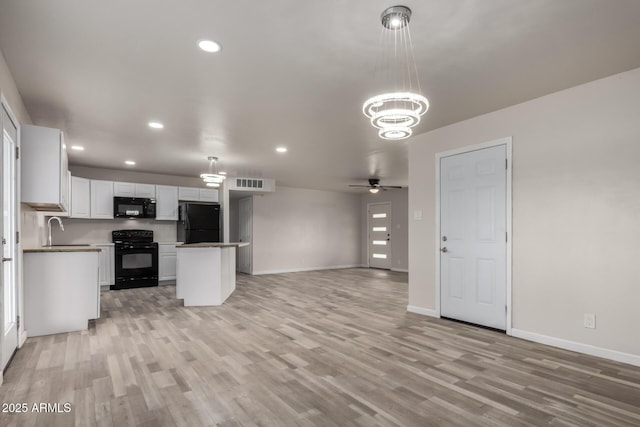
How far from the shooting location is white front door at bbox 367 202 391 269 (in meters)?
10.7

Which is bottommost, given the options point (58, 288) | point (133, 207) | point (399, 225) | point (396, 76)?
point (58, 288)

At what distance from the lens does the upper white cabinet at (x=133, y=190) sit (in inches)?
283

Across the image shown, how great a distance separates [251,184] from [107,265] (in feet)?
11.4

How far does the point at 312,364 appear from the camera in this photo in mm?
2986

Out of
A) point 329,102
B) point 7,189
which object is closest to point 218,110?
point 329,102

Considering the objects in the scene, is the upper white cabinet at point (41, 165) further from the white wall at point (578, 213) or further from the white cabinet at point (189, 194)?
the white wall at point (578, 213)

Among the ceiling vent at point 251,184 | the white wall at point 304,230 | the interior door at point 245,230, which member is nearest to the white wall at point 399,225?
the white wall at point 304,230

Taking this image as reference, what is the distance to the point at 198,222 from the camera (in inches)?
306

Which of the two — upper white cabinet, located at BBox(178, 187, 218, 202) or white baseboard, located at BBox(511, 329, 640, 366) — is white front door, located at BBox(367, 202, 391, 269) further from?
white baseboard, located at BBox(511, 329, 640, 366)

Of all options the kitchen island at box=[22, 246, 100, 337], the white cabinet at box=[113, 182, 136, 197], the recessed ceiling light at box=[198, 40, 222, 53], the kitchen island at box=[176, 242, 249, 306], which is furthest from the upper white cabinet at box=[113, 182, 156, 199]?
the recessed ceiling light at box=[198, 40, 222, 53]

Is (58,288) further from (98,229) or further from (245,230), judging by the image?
(245,230)

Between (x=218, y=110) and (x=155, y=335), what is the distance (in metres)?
2.62

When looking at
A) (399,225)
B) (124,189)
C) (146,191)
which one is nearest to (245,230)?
(146,191)

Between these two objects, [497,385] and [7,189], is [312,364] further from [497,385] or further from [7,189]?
[7,189]
